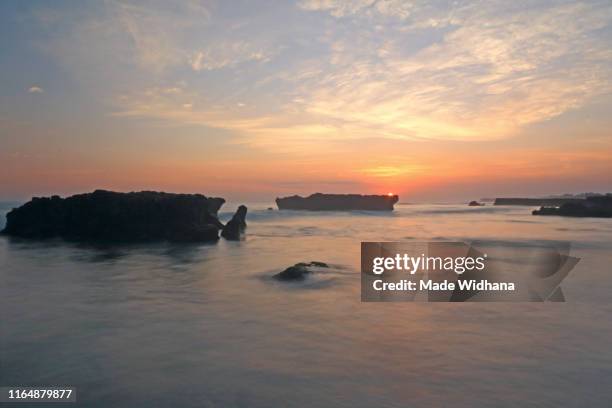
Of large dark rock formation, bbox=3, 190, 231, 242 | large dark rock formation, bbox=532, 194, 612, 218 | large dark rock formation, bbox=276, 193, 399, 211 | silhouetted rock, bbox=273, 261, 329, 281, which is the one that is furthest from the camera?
large dark rock formation, bbox=276, 193, 399, 211

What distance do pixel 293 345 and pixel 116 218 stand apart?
1407 inches

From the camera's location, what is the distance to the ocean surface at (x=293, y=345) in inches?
324

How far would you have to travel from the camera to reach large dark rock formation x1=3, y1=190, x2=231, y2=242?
39.4 metres

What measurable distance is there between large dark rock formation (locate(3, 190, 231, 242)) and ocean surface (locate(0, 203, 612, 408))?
60.4ft

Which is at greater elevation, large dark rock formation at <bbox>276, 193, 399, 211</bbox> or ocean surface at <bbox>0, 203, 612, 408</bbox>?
large dark rock formation at <bbox>276, 193, 399, 211</bbox>

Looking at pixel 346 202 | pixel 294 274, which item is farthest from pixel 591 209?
pixel 346 202

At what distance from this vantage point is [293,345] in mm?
11195

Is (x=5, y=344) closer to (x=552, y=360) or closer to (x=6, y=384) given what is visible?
(x=6, y=384)

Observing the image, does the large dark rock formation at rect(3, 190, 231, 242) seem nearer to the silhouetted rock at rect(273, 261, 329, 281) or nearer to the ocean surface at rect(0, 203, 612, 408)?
the ocean surface at rect(0, 203, 612, 408)

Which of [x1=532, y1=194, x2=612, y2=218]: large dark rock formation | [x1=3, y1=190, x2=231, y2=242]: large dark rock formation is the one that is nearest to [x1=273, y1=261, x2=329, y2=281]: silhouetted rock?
[x1=3, y1=190, x2=231, y2=242]: large dark rock formation

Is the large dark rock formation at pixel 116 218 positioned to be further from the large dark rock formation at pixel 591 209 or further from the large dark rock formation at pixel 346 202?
the large dark rock formation at pixel 346 202

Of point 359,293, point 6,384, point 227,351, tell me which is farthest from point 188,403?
point 359,293

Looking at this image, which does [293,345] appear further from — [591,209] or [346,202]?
[346,202]

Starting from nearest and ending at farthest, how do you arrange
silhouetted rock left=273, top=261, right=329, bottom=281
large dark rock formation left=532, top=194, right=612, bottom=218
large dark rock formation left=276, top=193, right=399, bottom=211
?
silhouetted rock left=273, top=261, right=329, bottom=281
large dark rock formation left=532, top=194, right=612, bottom=218
large dark rock formation left=276, top=193, right=399, bottom=211
